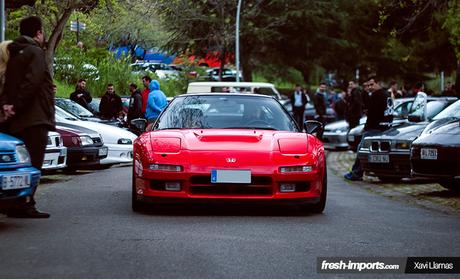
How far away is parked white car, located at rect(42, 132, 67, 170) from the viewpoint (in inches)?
582

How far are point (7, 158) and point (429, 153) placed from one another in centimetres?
609

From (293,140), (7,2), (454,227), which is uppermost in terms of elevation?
(7,2)

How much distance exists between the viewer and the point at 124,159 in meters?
19.5

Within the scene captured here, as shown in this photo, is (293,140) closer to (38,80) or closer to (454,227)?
(454,227)

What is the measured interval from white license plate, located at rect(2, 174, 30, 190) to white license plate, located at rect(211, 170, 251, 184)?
1.87 meters

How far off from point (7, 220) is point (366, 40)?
44.7 metres

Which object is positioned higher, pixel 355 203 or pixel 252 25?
pixel 252 25

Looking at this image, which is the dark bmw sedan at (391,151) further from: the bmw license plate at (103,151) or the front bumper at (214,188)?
the front bumper at (214,188)

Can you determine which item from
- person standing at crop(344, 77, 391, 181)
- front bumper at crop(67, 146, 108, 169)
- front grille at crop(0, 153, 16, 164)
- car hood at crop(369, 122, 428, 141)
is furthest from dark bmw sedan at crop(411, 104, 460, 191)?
front bumper at crop(67, 146, 108, 169)

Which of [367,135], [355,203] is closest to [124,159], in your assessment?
[367,135]

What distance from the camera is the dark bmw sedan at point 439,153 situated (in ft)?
41.5

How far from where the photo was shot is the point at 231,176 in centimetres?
991

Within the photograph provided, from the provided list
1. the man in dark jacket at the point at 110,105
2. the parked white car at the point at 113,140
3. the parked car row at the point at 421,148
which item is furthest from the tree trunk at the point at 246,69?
the parked white car at the point at 113,140

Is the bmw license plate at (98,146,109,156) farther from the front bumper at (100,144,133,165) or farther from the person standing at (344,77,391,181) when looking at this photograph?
the person standing at (344,77,391,181)
